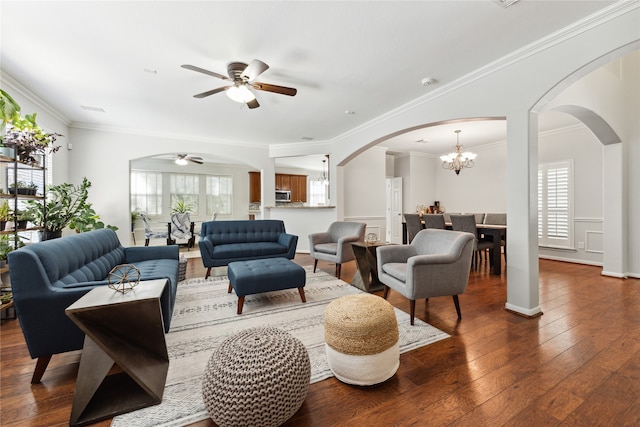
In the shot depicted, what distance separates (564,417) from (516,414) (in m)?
0.24

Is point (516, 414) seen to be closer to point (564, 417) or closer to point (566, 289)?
point (564, 417)

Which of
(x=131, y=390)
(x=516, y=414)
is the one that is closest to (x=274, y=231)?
(x=131, y=390)

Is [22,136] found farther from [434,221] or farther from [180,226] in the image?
[434,221]

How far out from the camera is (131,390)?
5.46 ft

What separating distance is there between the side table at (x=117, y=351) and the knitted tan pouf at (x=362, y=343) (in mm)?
1083

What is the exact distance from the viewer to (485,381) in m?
1.74

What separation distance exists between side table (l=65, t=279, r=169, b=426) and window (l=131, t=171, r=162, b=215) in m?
7.78

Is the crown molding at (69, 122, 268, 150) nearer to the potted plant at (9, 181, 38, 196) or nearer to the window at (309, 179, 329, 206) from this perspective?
the potted plant at (9, 181, 38, 196)

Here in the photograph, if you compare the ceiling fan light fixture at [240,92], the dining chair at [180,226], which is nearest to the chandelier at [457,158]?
the ceiling fan light fixture at [240,92]

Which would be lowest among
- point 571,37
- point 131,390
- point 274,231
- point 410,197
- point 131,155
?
point 131,390

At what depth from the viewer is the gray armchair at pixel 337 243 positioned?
4156 mm

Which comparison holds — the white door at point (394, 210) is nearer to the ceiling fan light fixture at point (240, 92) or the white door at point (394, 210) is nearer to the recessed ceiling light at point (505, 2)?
the ceiling fan light fixture at point (240, 92)

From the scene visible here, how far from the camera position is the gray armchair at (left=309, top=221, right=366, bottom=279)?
4.16m

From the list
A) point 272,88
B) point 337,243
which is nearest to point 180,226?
point 337,243
